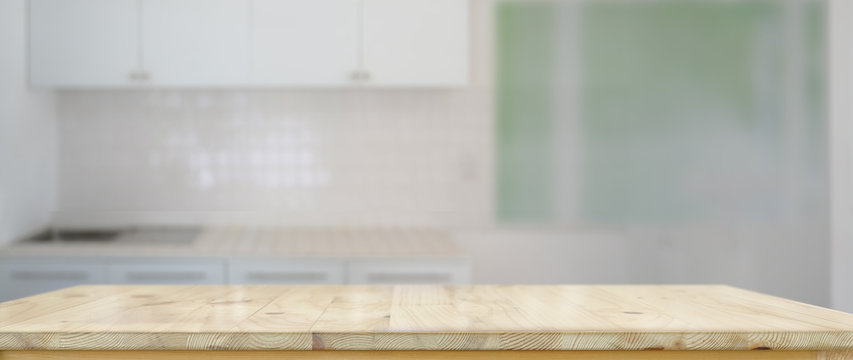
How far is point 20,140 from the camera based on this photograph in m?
3.43

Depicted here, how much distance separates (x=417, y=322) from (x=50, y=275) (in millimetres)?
2274

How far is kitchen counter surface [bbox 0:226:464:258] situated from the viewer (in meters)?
3.11

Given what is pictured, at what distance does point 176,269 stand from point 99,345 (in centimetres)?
186

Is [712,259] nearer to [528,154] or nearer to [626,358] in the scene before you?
[528,154]

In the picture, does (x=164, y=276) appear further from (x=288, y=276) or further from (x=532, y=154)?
(x=532, y=154)

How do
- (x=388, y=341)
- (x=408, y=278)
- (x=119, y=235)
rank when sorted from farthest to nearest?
(x=119, y=235) < (x=408, y=278) < (x=388, y=341)

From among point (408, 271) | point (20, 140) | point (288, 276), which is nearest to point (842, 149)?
point (408, 271)

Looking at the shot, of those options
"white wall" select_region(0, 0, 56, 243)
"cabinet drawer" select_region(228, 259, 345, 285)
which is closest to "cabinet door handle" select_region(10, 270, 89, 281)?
"white wall" select_region(0, 0, 56, 243)

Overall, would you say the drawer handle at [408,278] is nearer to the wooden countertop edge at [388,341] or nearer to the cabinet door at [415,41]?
the cabinet door at [415,41]

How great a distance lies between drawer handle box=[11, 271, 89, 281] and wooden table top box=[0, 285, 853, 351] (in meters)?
1.51

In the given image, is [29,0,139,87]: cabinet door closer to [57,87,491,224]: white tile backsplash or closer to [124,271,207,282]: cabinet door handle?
[57,87,491,224]: white tile backsplash

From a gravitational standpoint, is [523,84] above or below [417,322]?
above

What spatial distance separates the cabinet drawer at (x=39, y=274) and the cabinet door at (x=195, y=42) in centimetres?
87

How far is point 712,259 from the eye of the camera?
12.9 feet
